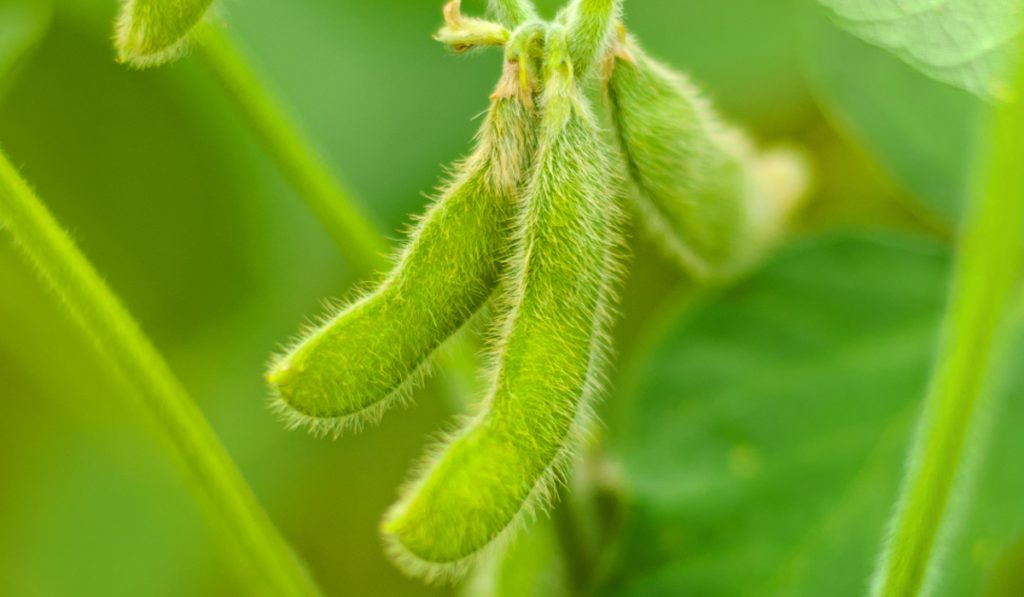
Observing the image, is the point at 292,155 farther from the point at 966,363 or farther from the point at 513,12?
the point at 966,363

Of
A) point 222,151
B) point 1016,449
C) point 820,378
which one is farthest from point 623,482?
point 222,151

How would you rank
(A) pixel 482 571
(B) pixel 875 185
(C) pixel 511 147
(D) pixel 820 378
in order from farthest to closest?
(B) pixel 875 185, (D) pixel 820 378, (A) pixel 482 571, (C) pixel 511 147

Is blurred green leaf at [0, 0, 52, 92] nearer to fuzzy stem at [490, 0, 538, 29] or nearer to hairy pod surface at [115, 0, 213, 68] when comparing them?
hairy pod surface at [115, 0, 213, 68]

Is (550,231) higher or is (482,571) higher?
(550,231)

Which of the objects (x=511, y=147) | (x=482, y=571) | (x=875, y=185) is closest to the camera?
(x=511, y=147)

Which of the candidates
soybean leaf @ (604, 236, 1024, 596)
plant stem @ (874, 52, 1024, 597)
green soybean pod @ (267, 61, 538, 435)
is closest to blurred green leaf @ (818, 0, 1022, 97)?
plant stem @ (874, 52, 1024, 597)

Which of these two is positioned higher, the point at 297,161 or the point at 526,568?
the point at 297,161

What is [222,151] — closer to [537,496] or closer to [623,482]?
[623,482]

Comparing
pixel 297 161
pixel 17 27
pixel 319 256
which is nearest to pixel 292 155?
pixel 297 161
